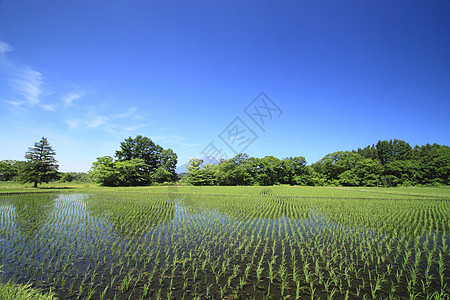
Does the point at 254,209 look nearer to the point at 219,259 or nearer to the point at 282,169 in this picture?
the point at 219,259

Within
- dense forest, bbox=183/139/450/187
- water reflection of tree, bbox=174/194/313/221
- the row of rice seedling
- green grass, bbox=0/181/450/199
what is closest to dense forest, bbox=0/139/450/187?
dense forest, bbox=183/139/450/187

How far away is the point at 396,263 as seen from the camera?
5414 mm

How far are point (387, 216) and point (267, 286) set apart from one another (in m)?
11.0

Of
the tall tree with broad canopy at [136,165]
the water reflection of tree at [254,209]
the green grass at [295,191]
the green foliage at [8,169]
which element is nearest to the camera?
Answer: the water reflection of tree at [254,209]

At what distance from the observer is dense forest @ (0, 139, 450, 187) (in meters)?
39.0

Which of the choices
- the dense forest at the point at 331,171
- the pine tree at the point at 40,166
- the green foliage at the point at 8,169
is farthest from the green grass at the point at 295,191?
the green foliage at the point at 8,169

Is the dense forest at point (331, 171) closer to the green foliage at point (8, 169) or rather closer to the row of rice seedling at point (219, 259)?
the row of rice seedling at point (219, 259)

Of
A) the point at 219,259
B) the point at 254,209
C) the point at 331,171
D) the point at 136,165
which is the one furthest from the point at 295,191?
the point at 136,165

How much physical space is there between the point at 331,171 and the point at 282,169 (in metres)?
12.4

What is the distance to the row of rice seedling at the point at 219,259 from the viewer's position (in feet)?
13.1

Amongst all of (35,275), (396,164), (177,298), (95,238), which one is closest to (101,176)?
(95,238)

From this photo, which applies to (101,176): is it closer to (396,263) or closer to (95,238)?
(95,238)

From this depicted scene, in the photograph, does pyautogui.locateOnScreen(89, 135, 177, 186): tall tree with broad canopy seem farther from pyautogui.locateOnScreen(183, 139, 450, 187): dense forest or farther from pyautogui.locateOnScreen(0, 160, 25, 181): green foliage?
pyautogui.locateOnScreen(0, 160, 25, 181): green foliage

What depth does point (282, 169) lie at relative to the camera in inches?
1801
